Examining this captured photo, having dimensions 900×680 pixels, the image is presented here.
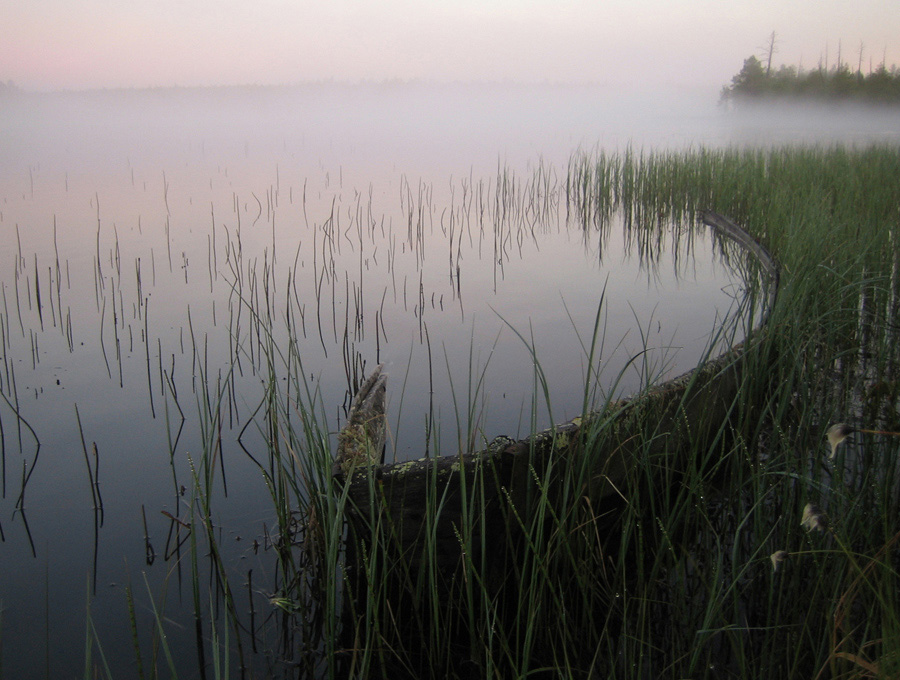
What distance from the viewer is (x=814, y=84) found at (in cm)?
1655

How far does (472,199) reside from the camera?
6.70 meters

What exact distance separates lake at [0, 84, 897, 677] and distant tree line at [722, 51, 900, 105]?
411 inches

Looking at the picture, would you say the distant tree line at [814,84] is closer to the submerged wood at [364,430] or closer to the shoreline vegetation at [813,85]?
the shoreline vegetation at [813,85]

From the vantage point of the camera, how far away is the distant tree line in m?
13.0

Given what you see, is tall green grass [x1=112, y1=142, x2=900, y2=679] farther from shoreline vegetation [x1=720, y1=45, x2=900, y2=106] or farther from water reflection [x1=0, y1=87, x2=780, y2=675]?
shoreline vegetation [x1=720, y1=45, x2=900, y2=106]

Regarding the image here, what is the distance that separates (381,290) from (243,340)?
1.04m

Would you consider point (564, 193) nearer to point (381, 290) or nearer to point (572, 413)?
point (381, 290)

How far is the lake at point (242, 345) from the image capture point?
156 cm

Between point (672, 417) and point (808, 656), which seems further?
point (672, 417)

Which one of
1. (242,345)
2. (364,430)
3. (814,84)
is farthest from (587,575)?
(814,84)

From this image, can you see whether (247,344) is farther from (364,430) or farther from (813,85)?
(813,85)

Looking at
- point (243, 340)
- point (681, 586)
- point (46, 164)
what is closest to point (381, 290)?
point (243, 340)

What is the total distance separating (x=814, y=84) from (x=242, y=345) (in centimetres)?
1821

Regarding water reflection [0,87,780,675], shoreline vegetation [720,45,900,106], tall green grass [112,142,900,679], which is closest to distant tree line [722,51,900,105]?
shoreline vegetation [720,45,900,106]
